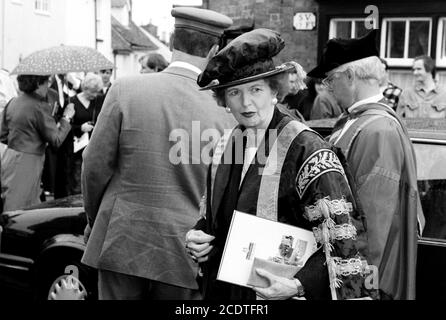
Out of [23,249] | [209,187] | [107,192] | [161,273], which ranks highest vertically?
→ [209,187]

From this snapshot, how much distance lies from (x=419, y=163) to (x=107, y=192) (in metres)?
1.78

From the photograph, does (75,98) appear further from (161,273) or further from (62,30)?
(62,30)

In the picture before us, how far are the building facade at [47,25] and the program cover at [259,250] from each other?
2036 cm

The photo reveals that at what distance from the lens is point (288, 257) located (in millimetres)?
2449

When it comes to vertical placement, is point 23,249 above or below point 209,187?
below

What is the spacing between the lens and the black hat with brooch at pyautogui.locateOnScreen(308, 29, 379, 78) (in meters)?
3.67

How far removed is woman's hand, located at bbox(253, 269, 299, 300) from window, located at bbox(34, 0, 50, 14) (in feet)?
77.3

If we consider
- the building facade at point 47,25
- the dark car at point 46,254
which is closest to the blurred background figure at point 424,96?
the dark car at point 46,254

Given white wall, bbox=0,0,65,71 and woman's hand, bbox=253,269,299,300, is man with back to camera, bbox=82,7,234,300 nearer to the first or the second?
woman's hand, bbox=253,269,299,300

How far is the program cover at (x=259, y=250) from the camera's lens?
2436 millimetres

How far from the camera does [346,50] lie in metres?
3.67

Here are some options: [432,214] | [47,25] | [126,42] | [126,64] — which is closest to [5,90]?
[432,214]

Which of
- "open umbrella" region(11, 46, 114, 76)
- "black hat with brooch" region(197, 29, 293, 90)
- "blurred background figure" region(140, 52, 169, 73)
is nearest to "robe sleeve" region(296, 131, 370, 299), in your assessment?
"black hat with brooch" region(197, 29, 293, 90)

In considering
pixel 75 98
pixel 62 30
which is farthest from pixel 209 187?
pixel 62 30
